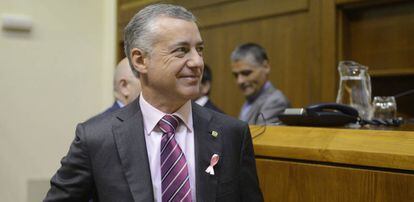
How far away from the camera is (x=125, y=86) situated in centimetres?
224

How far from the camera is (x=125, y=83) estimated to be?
224 centimetres

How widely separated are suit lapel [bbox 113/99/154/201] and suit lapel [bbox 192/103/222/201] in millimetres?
121

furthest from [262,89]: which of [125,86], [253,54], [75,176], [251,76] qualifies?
A: [75,176]

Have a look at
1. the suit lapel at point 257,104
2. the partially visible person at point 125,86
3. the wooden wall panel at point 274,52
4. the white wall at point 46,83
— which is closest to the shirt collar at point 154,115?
the partially visible person at point 125,86

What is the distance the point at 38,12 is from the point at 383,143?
3479 mm

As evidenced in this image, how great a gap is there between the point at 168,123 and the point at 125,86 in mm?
1087

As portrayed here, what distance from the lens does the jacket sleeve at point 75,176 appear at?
1124 mm

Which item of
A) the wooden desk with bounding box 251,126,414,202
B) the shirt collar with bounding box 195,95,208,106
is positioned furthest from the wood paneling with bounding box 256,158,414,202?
the shirt collar with bounding box 195,95,208,106

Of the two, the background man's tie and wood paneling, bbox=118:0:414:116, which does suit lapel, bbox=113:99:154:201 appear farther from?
wood paneling, bbox=118:0:414:116

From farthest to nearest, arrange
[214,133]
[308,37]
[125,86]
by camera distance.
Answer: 1. [308,37]
2. [125,86]
3. [214,133]

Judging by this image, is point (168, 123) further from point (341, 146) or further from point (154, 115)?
point (341, 146)

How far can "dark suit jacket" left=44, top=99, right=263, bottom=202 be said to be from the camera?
3.68 feet

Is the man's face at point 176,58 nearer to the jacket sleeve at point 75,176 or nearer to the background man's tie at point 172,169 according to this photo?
the background man's tie at point 172,169

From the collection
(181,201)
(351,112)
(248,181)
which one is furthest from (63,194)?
(351,112)
